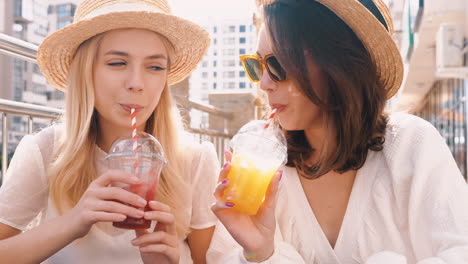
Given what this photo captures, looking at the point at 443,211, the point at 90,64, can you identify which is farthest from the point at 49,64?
the point at 443,211

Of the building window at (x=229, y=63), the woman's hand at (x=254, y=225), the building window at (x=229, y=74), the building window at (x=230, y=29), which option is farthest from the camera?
the building window at (x=229, y=63)

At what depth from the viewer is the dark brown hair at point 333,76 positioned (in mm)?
2211

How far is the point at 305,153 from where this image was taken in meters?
2.52

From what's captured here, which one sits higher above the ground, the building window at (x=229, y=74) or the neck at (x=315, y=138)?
the building window at (x=229, y=74)

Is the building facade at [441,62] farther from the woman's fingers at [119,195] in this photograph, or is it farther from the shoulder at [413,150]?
the woman's fingers at [119,195]

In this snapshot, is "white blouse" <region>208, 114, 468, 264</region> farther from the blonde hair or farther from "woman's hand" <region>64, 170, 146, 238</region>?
"woman's hand" <region>64, 170, 146, 238</region>

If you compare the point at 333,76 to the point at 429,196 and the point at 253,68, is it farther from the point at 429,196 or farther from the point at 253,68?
the point at 429,196

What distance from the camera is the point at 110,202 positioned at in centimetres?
176

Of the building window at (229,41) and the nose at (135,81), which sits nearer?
the nose at (135,81)

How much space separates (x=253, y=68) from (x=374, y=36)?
2.07 ft

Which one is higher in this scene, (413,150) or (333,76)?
(333,76)

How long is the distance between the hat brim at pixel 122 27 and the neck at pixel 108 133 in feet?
1.38

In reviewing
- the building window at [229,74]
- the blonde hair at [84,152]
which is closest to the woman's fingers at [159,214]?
the blonde hair at [84,152]

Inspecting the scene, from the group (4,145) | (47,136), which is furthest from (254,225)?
(4,145)
